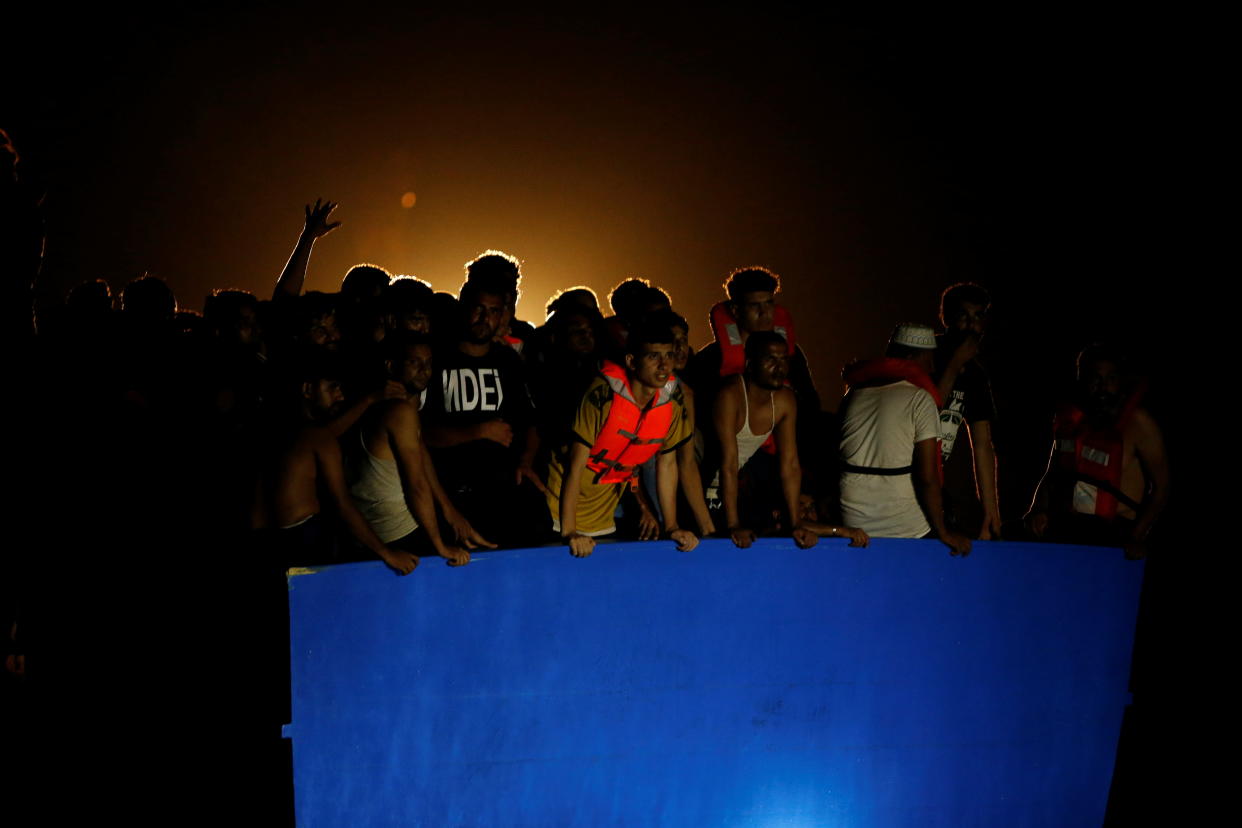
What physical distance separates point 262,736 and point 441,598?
2.32 feet

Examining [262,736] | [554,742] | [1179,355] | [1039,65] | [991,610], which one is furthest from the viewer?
[1039,65]

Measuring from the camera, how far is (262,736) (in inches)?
127

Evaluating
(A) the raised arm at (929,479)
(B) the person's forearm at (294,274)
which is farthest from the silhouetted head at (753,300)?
(B) the person's forearm at (294,274)

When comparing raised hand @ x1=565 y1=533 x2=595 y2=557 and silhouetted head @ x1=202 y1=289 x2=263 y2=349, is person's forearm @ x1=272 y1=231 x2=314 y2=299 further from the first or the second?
raised hand @ x1=565 y1=533 x2=595 y2=557

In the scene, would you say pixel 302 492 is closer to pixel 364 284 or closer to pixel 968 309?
pixel 364 284

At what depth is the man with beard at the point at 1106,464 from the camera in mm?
4480

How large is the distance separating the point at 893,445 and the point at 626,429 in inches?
46.6

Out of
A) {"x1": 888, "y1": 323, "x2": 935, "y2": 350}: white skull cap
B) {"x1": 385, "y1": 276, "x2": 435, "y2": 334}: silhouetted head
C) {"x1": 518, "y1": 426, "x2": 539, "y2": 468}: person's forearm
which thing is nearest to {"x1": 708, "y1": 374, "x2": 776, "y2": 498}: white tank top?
{"x1": 888, "y1": 323, "x2": 935, "y2": 350}: white skull cap

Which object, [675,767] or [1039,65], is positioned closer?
[675,767]

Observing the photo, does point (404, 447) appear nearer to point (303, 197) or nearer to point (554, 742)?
point (554, 742)

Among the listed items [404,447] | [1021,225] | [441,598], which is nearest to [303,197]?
[404,447]

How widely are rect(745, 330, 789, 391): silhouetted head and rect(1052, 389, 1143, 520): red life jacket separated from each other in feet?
4.88

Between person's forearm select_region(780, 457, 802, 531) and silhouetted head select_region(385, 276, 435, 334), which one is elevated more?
silhouetted head select_region(385, 276, 435, 334)

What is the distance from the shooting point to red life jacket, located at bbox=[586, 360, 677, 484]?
3.76 meters
